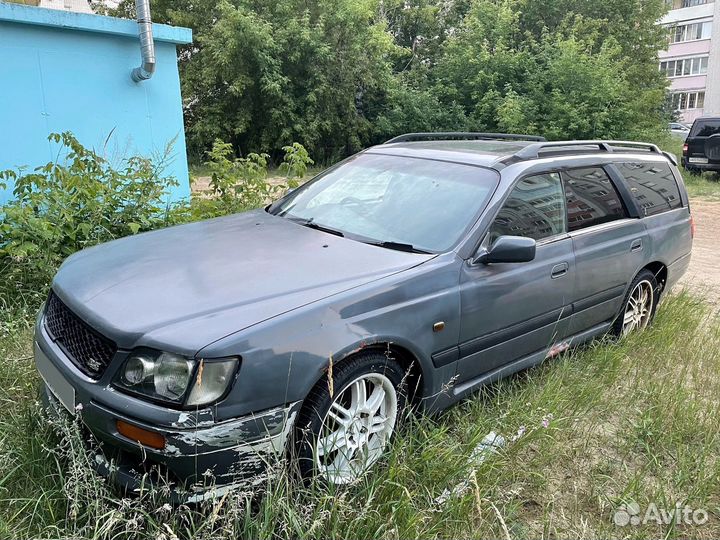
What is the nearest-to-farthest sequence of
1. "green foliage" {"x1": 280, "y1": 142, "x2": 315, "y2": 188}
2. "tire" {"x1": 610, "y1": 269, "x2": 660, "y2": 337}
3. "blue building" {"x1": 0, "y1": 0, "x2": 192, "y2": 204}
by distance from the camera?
"tire" {"x1": 610, "y1": 269, "x2": 660, "y2": 337} < "blue building" {"x1": 0, "y1": 0, "x2": 192, "y2": 204} < "green foliage" {"x1": 280, "y1": 142, "x2": 315, "y2": 188}

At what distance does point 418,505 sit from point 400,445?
0.26m

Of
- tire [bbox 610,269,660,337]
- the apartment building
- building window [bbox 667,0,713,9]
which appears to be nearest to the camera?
tire [bbox 610,269,660,337]

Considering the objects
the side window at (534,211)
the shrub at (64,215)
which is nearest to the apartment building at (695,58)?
the side window at (534,211)

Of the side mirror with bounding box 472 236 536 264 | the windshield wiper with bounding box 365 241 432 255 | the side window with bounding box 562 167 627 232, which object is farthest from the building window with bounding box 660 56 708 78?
the windshield wiper with bounding box 365 241 432 255

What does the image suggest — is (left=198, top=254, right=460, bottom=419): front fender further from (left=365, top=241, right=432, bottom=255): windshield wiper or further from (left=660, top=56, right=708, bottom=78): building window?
(left=660, top=56, right=708, bottom=78): building window

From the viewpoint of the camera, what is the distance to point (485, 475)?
8.93ft

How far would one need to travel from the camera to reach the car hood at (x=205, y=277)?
2375 mm

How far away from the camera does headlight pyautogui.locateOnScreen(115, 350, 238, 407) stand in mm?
2234

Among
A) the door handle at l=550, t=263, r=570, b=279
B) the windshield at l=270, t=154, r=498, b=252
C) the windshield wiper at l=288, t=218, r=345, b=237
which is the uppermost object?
the windshield at l=270, t=154, r=498, b=252

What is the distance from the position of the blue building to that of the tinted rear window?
14844mm

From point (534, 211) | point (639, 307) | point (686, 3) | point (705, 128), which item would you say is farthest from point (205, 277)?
point (686, 3)

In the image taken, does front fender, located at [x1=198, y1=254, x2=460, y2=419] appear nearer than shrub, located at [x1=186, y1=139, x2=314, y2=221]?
Yes

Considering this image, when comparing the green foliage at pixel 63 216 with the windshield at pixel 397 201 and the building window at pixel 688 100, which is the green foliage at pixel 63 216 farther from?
the building window at pixel 688 100

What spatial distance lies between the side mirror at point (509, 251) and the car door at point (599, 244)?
860 mm
